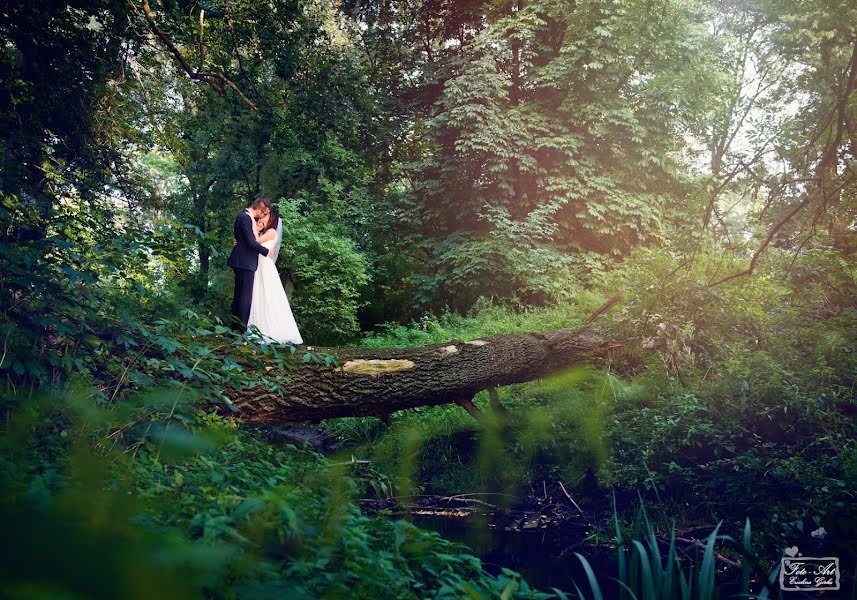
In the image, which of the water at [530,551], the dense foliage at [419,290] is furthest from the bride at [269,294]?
the water at [530,551]

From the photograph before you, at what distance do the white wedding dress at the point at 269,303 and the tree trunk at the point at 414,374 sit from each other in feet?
6.47

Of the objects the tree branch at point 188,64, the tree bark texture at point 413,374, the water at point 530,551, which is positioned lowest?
the water at point 530,551

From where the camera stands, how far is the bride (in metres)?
7.10

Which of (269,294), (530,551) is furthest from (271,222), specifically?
(530,551)

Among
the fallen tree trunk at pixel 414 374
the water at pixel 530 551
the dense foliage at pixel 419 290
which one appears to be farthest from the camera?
the fallen tree trunk at pixel 414 374

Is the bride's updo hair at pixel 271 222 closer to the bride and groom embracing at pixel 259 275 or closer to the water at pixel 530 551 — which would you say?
the bride and groom embracing at pixel 259 275

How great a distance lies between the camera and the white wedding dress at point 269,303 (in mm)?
7086

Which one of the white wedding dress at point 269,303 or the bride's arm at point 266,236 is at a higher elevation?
the bride's arm at point 266,236

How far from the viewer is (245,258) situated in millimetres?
6918

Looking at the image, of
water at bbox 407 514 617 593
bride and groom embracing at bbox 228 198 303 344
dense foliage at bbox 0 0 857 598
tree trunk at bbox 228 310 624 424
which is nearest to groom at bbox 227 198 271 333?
bride and groom embracing at bbox 228 198 303 344

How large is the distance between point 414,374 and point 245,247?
9.37ft

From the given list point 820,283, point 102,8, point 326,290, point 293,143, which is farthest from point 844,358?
point 326,290

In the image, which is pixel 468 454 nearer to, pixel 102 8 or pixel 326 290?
pixel 102 8
